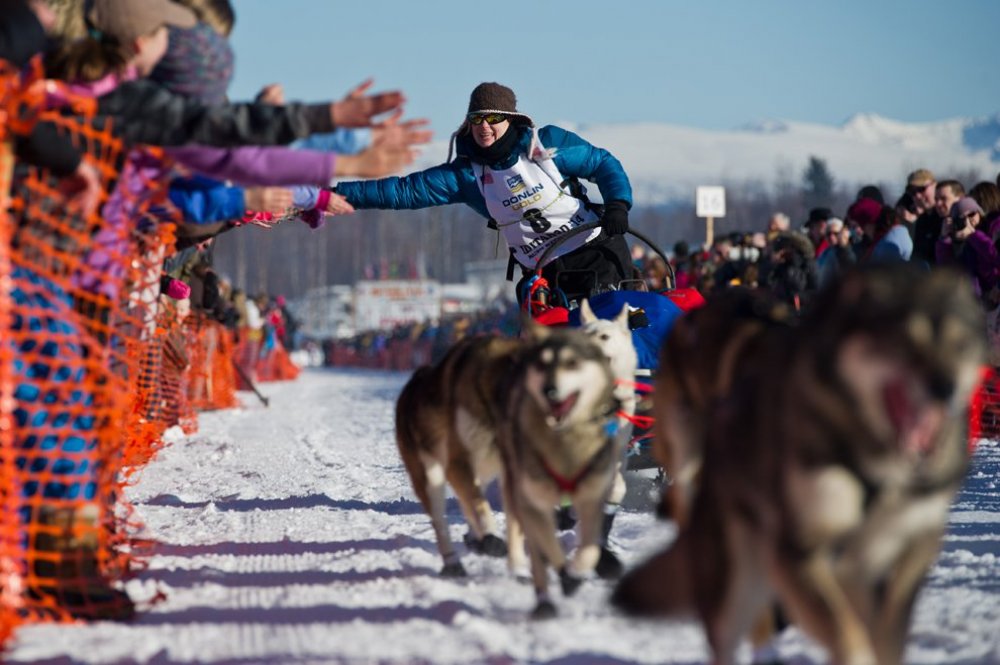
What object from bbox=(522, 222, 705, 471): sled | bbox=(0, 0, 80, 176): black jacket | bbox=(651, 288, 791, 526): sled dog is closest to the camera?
bbox=(651, 288, 791, 526): sled dog

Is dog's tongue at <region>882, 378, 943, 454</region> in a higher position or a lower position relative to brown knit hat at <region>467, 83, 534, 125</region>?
lower

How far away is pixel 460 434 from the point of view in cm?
404

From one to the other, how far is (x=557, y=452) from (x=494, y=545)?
922 millimetres

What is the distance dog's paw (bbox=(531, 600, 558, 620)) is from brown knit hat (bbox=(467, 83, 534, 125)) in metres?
2.51

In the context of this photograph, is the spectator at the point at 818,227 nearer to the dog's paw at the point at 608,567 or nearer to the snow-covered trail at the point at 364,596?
the snow-covered trail at the point at 364,596

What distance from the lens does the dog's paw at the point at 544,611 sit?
337 cm

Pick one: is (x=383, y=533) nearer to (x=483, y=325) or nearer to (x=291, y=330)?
(x=483, y=325)

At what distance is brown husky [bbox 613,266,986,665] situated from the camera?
1944mm

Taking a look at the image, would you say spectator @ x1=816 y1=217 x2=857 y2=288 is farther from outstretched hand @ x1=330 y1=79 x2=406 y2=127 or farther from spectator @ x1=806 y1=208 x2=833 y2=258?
outstretched hand @ x1=330 y1=79 x2=406 y2=127

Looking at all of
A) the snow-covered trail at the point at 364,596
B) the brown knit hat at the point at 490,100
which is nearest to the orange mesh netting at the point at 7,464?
the snow-covered trail at the point at 364,596

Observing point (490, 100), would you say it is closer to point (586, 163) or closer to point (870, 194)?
point (586, 163)

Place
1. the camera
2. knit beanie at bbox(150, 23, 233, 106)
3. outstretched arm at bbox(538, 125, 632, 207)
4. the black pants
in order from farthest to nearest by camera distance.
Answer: the camera
the black pants
outstretched arm at bbox(538, 125, 632, 207)
knit beanie at bbox(150, 23, 233, 106)

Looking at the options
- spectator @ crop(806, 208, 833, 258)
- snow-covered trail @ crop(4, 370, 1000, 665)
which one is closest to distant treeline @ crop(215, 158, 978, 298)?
spectator @ crop(806, 208, 833, 258)

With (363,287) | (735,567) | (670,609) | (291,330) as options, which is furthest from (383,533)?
(363,287)
